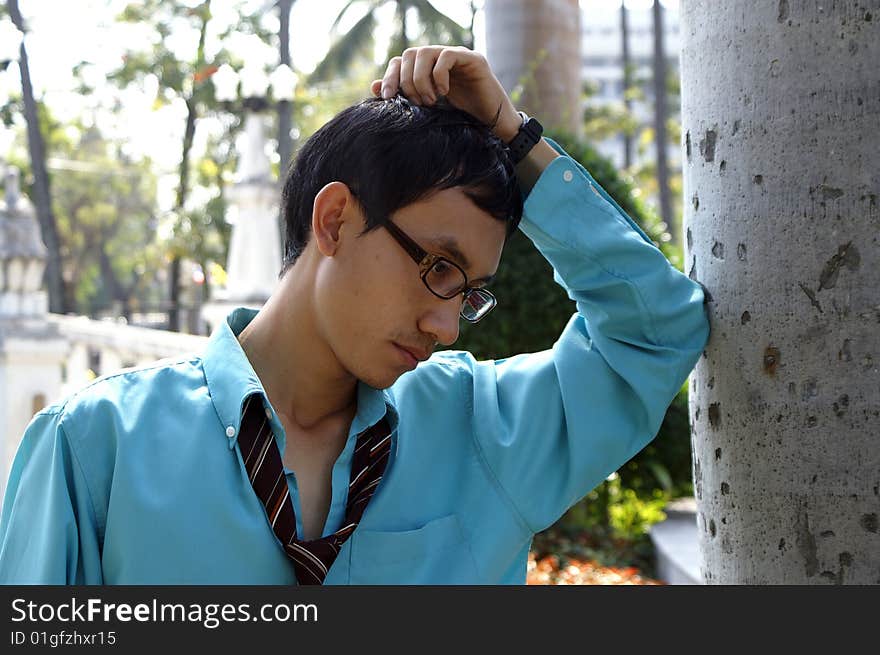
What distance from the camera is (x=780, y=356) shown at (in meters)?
1.79

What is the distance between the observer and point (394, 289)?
187 centimetres

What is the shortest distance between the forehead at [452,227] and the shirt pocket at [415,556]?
1.54ft

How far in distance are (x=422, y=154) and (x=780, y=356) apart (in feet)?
2.29

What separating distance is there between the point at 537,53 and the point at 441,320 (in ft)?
20.3

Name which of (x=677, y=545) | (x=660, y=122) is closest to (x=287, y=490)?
(x=677, y=545)

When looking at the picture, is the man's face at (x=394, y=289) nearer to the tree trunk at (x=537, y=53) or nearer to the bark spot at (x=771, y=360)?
the bark spot at (x=771, y=360)

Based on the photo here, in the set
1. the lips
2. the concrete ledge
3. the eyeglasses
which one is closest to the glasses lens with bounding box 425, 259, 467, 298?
the eyeglasses

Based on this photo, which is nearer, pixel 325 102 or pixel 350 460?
pixel 350 460

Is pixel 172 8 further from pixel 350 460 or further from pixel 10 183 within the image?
pixel 350 460

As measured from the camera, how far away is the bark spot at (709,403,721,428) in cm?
192

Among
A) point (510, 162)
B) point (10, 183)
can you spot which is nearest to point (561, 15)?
point (10, 183)

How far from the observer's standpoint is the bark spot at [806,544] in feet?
5.81

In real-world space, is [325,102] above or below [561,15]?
below
